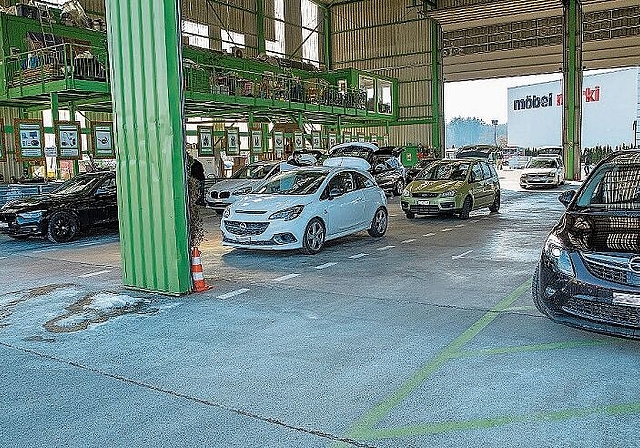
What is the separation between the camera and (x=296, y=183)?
11312mm

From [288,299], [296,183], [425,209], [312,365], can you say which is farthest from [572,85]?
[312,365]

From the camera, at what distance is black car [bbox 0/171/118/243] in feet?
41.1

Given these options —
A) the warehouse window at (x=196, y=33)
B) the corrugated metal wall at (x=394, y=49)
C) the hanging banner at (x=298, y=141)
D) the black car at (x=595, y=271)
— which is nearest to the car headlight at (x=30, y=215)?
the black car at (x=595, y=271)

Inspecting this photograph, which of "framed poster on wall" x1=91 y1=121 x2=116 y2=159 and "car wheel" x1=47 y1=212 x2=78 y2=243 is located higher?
"framed poster on wall" x1=91 y1=121 x2=116 y2=159

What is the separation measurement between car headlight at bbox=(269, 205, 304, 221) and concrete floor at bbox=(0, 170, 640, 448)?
1349mm

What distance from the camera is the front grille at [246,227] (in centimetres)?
1009

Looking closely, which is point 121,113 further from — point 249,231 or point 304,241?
point 304,241

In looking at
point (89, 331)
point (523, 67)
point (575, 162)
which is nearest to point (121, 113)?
point (89, 331)

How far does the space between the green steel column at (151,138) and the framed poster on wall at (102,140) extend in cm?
1158

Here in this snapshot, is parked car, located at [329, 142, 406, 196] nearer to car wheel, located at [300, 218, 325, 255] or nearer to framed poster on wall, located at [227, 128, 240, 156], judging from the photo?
framed poster on wall, located at [227, 128, 240, 156]

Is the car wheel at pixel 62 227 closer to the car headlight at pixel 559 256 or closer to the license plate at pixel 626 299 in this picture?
the car headlight at pixel 559 256

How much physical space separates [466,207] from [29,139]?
40.1ft

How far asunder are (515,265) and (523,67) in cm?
3945

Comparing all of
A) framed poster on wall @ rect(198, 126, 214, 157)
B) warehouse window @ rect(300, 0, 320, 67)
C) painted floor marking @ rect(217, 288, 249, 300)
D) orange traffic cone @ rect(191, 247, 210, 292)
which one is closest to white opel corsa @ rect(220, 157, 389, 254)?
painted floor marking @ rect(217, 288, 249, 300)
